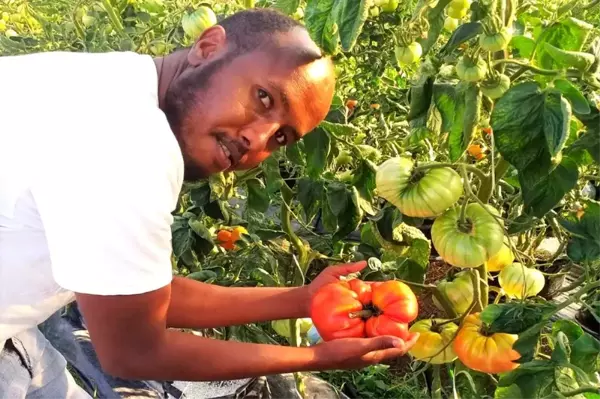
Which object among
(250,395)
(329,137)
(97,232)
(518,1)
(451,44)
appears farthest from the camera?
(250,395)

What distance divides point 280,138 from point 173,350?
0.40 metres

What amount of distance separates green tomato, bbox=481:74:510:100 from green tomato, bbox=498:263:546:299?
15.6 inches

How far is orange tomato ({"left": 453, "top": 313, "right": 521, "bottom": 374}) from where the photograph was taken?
4.02 ft

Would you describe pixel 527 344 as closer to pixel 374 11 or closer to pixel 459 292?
pixel 459 292

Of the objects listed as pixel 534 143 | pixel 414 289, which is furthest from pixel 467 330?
pixel 534 143

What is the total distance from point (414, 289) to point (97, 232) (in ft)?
2.52

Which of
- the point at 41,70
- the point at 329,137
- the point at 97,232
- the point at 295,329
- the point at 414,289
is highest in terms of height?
the point at 41,70

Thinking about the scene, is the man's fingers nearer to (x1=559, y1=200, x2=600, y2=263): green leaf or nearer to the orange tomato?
the orange tomato

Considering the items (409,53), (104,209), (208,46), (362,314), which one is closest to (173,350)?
(104,209)

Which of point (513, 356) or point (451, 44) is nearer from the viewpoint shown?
point (451, 44)

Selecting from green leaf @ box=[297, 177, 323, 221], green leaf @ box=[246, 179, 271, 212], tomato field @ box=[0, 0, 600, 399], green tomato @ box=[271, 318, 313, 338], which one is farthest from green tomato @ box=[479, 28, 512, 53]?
green tomato @ box=[271, 318, 313, 338]

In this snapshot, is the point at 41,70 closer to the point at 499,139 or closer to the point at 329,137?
the point at 329,137

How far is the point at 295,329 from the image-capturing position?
1756 millimetres

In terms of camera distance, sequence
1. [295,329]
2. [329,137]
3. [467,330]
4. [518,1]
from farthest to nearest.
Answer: [295,329] < [329,137] < [467,330] < [518,1]
